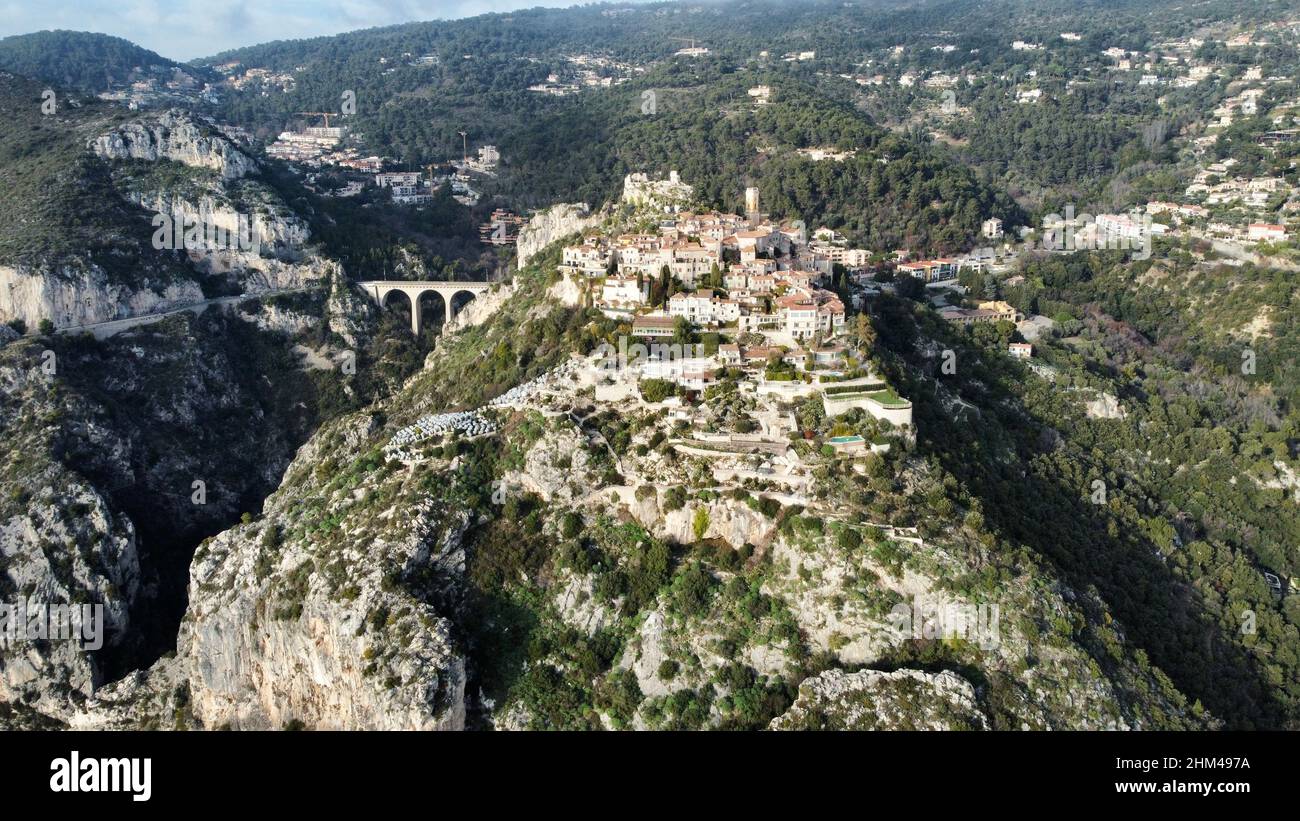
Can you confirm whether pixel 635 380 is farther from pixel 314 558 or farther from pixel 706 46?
pixel 706 46

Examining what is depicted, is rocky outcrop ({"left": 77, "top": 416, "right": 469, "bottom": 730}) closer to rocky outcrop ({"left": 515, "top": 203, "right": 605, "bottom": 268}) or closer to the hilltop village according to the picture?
the hilltop village

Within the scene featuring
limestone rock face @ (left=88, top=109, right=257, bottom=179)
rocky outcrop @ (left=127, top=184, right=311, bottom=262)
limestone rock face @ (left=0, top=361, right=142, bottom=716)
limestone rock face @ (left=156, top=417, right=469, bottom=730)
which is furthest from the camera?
limestone rock face @ (left=88, top=109, right=257, bottom=179)

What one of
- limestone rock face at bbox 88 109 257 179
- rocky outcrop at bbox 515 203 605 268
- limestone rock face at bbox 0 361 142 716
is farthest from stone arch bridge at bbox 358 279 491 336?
limestone rock face at bbox 0 361 142 716

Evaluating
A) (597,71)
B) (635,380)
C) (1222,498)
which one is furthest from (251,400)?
(597,71)

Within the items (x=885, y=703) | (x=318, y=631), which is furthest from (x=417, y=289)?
(x=885, y=703)

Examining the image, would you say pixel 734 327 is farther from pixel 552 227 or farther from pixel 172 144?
pixel 172 144

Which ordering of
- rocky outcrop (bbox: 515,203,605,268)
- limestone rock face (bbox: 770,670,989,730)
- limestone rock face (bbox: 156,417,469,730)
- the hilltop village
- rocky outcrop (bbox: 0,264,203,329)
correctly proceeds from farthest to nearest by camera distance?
1. rocky outcrop (bbox: 515,203,605,268)
2. rocky outcrop (bbox: 0,264,203,329)
3. the hilltop village
4. limestone rock face (bbox: 156,417,469,730)
5. limestone rock face (bbox: 770,670,989,730)
